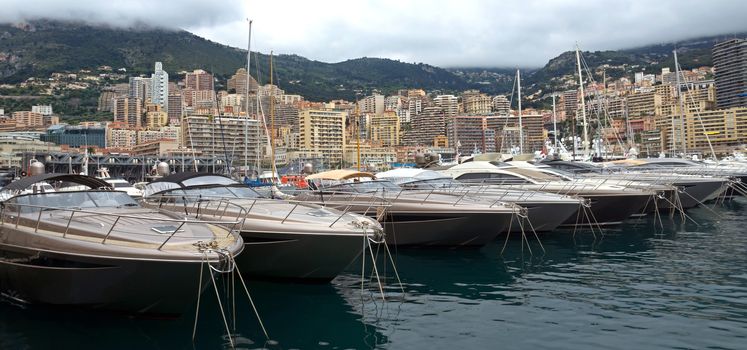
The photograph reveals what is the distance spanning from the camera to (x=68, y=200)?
386 inches

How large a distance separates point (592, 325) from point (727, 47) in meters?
159

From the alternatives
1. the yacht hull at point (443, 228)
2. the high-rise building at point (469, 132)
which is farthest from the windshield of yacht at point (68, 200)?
the high-rise building at point (469, 132)

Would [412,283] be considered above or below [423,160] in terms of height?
below

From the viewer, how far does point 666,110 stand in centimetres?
15262

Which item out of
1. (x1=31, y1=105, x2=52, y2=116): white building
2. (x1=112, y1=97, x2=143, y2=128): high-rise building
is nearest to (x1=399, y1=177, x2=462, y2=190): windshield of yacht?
(x1=31, y1=105, x2=52, y2=116): white building

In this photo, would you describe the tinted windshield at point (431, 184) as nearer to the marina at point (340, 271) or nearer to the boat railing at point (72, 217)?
the marina at point (340, 271)

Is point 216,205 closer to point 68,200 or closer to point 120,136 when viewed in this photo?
point 68,200

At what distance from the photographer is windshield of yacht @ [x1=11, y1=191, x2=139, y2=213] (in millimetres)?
9633

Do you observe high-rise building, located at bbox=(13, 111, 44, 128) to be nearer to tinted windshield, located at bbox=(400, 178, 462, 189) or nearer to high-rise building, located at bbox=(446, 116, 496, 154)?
high-rise building, located at bbox=(446, 116, 496, 154)

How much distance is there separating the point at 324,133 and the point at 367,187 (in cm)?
13498

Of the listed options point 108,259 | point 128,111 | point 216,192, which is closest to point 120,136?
point 128,111

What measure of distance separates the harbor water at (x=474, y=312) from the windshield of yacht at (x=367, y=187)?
9.07 feet

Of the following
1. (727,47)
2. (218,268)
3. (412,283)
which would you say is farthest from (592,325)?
(727,47)

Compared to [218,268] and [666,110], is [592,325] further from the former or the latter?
[666,110]
